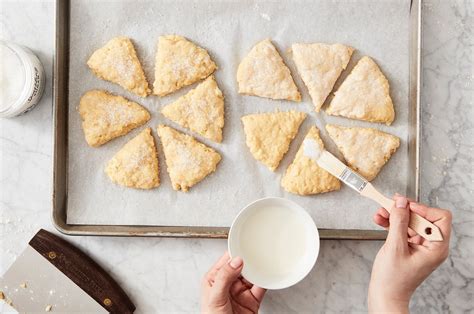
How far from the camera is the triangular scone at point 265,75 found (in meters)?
1.76

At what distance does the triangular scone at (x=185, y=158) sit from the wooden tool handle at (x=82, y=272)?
35 cm

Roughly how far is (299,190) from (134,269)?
54 cm

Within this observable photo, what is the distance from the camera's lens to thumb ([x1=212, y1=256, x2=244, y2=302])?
1604 millimetres

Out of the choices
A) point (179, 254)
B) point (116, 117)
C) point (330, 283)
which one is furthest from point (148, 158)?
point (330, 283)

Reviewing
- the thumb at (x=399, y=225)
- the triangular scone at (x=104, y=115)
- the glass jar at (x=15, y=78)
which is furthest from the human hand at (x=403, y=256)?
the glass jar at (x=15, y=78)

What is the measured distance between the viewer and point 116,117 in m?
1.78

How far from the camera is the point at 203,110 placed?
1.78 m

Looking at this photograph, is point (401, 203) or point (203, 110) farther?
point (203, 110)

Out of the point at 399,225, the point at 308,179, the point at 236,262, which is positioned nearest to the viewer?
the point at 399,225

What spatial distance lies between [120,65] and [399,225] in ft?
2.92

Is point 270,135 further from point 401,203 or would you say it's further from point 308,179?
point 401,203

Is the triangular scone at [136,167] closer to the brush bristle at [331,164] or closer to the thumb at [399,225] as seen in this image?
the brush bristle at [331,164]

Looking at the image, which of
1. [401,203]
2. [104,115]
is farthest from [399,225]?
[104,115]

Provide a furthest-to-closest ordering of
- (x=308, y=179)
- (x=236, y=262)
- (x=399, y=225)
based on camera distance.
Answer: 1. (x=308, y=179)
2. (x=236, y=262)
3. (x=399, y=225)
